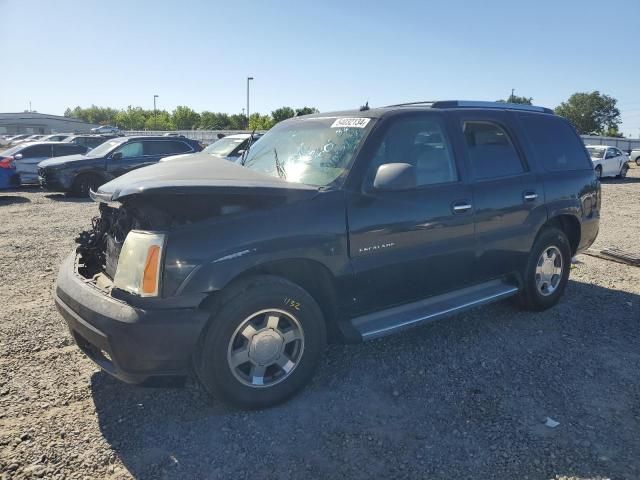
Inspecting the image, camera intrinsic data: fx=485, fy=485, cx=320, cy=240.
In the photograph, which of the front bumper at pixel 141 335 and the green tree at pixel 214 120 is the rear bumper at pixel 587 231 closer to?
the front bumper at pixel 141 335

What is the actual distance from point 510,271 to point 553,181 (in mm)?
1049

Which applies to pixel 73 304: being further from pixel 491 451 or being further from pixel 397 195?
pixel 491 451

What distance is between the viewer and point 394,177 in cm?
327

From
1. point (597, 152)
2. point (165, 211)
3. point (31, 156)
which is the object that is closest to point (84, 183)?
point (31, 156)

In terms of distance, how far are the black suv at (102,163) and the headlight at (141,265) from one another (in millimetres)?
11308

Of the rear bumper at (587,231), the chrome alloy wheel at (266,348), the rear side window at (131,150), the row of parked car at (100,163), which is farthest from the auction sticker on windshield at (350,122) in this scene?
the rear side window at (131,150)

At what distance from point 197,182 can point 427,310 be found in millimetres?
1972

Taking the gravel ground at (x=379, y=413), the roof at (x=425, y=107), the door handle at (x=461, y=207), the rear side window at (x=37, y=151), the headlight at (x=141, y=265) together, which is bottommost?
the gravel ground at (x=379, y=413)

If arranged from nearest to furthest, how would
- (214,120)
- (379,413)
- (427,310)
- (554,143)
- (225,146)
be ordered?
(379,413) < (427,310) < (554,143) < (225,146) < (214,120)

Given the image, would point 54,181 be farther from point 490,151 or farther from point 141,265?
point 490,151

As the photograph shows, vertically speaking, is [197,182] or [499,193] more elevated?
[197,182]

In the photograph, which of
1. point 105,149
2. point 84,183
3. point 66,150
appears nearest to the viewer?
point 84,183

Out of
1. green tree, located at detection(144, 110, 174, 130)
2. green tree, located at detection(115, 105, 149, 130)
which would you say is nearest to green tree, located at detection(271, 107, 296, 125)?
green tree, located at detection(144, 110, 174, 130)

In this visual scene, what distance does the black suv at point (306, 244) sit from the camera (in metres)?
2.79
